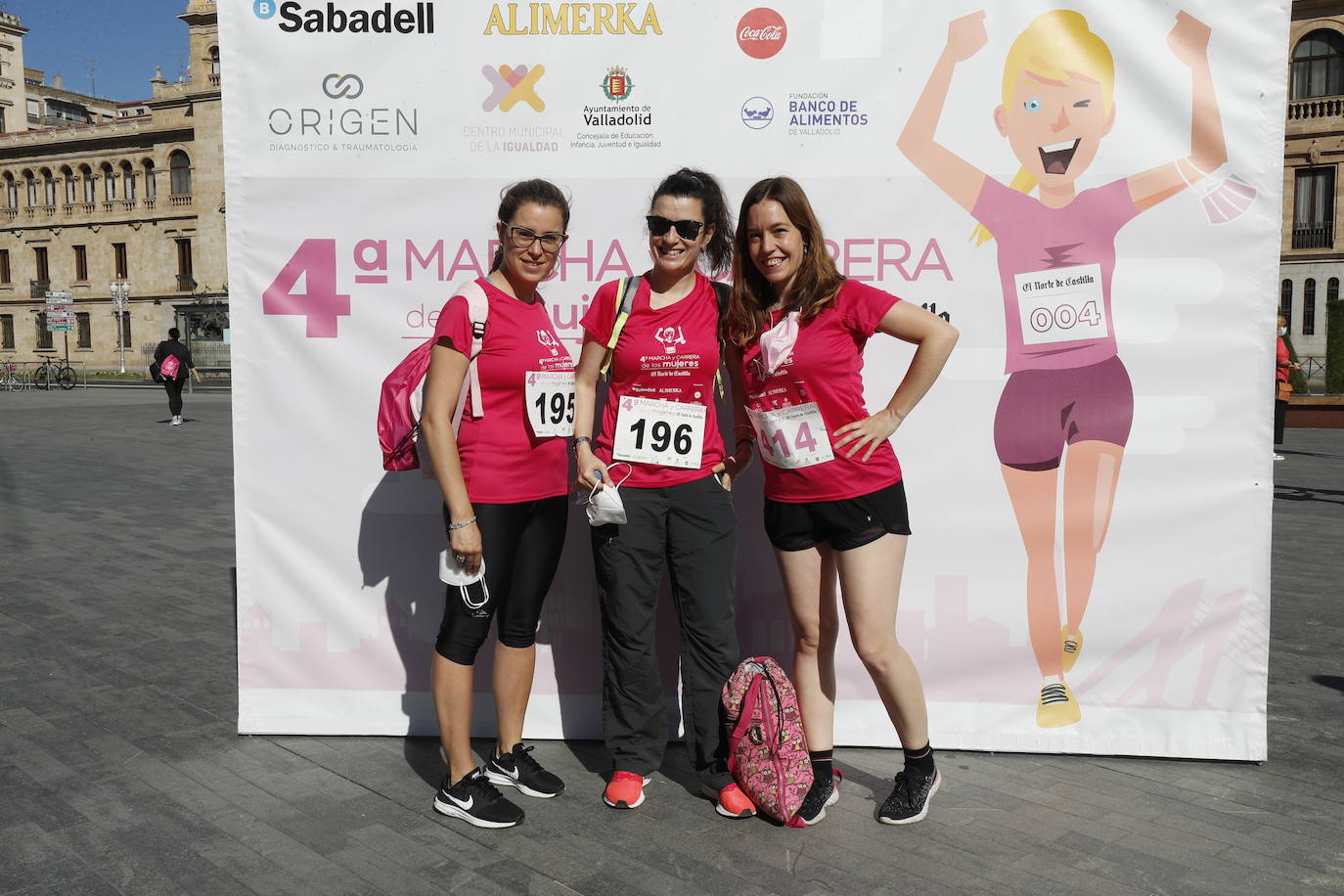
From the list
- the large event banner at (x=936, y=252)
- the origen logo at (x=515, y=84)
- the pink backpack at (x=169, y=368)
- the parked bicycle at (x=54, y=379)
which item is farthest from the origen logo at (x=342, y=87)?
the parked bicycle at (x=54, y=379)

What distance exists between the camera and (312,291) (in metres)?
4.15

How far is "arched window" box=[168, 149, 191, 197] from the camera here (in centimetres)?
5372

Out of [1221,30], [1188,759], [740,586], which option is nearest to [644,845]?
[740,586]

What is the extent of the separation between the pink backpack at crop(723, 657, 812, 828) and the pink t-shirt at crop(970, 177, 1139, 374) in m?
1.61

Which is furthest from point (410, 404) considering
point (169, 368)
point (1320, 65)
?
point (1320, 65)

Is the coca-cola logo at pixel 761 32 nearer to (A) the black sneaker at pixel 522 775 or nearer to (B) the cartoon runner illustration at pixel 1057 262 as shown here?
(B) the cartoon runner illustration at pixel 1057 262

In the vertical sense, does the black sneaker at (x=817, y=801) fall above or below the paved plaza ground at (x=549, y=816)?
above

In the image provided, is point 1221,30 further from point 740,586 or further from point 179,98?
point 179,98

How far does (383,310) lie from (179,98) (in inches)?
2220

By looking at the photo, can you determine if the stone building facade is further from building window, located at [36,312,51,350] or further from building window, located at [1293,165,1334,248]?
building window, located at [1293,165,1334,248]

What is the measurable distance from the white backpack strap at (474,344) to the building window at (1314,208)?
39.5 meters

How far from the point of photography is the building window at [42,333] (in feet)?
194

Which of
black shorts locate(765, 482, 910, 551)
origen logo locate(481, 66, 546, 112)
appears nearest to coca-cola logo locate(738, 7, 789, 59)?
origen logo locate(481, 66, 546, 112)

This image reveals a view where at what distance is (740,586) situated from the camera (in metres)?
4.20
